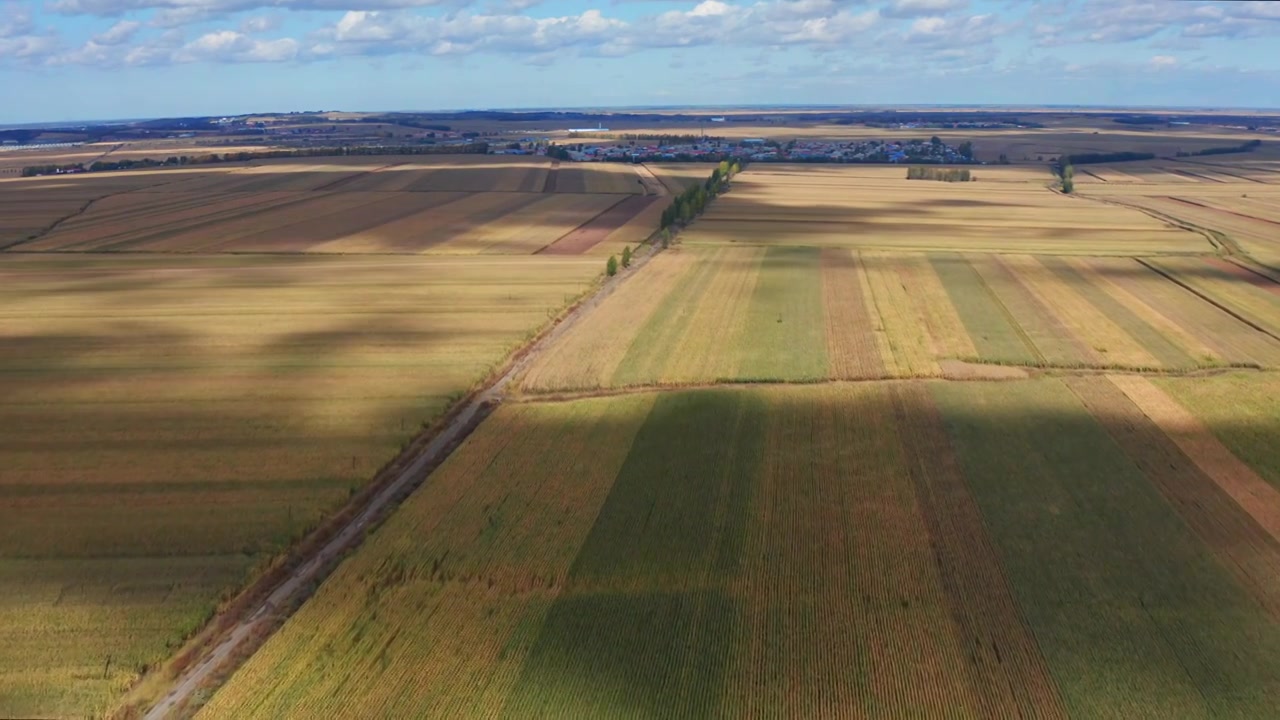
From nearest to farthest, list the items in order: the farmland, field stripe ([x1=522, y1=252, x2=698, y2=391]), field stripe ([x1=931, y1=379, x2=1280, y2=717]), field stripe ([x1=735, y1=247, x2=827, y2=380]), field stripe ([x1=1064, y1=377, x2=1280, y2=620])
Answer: field stripe ([x1=931, y1=379, x2=1280, y2=717]) < the farmland < field stripe ([x1=1064, y1=377, x2=1280, y2=620]) < field stripe ([x1=522, y1=252, x2=698, y2=391]) < field stripe ([x1=735, y1=247, x2=827, y2=380])

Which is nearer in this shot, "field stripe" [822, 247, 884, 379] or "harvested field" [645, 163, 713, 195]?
"field stripe" [822, 247, 884, 379]

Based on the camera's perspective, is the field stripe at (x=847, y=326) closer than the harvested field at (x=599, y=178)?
Yes

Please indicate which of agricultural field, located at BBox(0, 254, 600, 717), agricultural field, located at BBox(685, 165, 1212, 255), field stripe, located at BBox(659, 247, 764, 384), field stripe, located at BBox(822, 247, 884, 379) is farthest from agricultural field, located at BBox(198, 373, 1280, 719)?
agricultural field, located at BBox(685, 165, 1212, 255)

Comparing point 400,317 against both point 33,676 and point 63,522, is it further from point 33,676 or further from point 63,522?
point 33,676

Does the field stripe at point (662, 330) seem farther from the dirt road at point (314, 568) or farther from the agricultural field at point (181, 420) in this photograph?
the agricultural field at point (181, 420)

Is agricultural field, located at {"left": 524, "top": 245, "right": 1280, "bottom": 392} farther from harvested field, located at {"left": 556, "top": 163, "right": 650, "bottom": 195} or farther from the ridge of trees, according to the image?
harvested field, located at {"left": 556, "top": 163, "right": 650, "bottom": 195}

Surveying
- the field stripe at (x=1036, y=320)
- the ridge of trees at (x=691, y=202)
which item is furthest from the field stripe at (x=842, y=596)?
the ridge of trees at (x=691, y=202)
